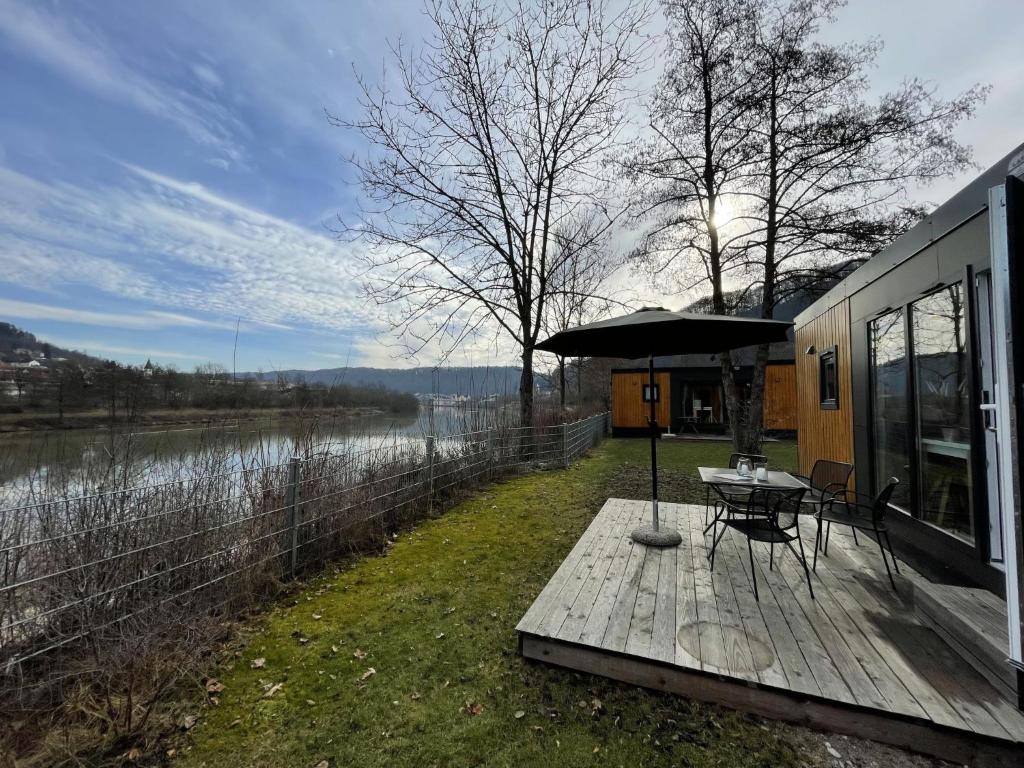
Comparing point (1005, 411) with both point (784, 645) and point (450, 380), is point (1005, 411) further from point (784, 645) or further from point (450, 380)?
point (450, 380)

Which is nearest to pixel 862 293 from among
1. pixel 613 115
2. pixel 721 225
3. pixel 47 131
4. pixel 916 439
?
pixel 916 439

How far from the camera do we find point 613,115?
8.51m

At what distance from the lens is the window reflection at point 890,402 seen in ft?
10.3

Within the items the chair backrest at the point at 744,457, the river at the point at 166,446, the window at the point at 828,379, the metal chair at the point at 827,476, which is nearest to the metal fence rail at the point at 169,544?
the river at the point at 166,446

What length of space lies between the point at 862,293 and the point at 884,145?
5392 millimetres

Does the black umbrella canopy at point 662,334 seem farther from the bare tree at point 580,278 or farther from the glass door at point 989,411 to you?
the bare tree at point 580,278

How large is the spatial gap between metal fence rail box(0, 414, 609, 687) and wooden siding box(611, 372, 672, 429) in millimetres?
11709

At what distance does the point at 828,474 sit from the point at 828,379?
4.05ft

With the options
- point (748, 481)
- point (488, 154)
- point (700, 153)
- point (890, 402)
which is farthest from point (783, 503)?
point (488, 154)

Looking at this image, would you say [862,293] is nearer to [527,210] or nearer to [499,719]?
[499,719]

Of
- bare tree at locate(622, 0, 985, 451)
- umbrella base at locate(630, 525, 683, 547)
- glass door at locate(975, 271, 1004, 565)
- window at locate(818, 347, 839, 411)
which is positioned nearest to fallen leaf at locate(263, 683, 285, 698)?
umbrella base at locate(630, 525, 683, 547)

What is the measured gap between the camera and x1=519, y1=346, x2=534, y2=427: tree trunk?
9.21 metres

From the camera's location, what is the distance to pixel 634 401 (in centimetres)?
1515

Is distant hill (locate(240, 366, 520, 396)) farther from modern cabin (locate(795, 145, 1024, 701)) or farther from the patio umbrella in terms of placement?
modern cabin (locate(795, 145, 1024, 701))
